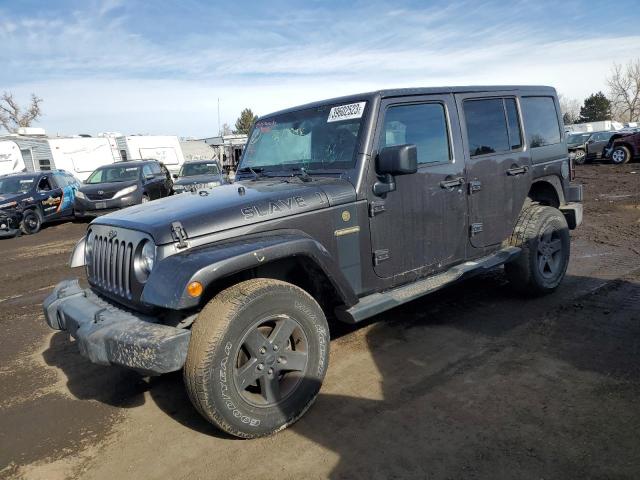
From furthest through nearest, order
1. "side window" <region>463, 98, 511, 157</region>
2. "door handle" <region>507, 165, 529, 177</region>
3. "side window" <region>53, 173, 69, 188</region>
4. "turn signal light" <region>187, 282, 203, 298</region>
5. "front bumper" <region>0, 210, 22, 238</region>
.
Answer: "side window" <region>53, 173, 69, 188</region>, "front bumper" <region>0, 210, 22, 238</region>, "door handle" <region>507, 165, 529, 177</region>, "side window" <region>463, 98, 511, 157</region>, "turn signal light" <region>187, 282, 203, 298</region>

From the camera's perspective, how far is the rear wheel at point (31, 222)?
12.9m

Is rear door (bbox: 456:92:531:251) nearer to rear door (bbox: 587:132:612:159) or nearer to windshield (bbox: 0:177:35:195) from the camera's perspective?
windshield (bbox: 0:177:35:195)

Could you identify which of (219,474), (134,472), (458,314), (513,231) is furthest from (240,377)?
(513,231)

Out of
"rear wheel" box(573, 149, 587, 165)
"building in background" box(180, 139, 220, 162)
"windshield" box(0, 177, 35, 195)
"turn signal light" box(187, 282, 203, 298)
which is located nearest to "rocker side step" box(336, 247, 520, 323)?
"turn signal light" box(187, 282, 203, 298)

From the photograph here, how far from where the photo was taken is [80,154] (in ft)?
70.4

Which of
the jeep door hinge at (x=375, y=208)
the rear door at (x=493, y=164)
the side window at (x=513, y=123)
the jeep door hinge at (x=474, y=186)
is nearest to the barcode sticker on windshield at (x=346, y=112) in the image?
the jeep door hinge at (x=375, y=208)

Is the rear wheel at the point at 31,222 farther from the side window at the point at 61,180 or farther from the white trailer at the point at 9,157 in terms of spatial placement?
the white trailer at the point at 9,157

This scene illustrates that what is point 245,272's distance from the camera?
3188mm

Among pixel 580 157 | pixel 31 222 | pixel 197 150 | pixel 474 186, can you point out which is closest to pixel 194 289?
pixel 474 186

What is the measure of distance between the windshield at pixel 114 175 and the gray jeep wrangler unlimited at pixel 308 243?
36.5 ft

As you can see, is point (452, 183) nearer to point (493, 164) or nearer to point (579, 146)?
point (493, 164)

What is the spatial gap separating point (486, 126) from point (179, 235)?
3.06m

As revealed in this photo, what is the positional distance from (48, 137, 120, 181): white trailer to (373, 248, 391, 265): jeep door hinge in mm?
20624

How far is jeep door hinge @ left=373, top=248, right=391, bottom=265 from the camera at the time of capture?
3.68 m
